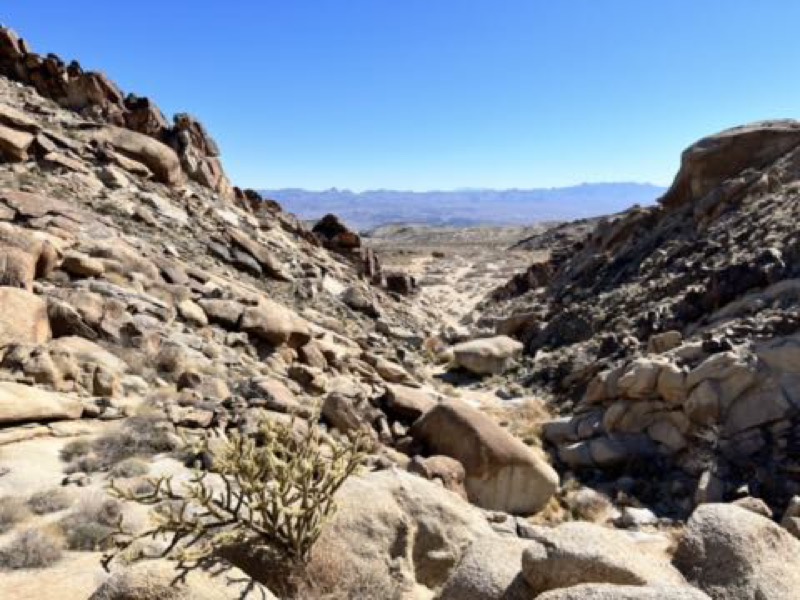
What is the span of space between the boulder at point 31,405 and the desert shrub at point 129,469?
175cm

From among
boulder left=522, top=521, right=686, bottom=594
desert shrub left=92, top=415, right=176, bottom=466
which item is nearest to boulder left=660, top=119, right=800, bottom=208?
desert shrub left=92, top=415, right=176, bottom=466

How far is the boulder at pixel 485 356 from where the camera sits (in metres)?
20.9

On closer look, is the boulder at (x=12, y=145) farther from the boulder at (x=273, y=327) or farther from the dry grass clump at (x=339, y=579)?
the dry grass clump at (x=339, y=579)

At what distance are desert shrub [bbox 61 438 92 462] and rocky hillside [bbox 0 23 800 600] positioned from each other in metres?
0.04

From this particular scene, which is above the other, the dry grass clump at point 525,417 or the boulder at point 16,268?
the boulder at point 16,268

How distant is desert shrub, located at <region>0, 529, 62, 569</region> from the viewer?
5.66 meters

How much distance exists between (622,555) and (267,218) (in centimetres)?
3049

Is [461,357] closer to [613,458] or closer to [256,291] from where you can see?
[256,291]

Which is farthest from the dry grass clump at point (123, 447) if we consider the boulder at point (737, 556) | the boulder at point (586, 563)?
the boulder at point (737, 556)

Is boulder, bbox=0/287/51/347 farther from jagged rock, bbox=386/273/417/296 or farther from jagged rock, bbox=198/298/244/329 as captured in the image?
jagged rock, bbox=386/273/417/296

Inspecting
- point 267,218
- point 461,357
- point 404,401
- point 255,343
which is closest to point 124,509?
point 404,401

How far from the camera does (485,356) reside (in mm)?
20969

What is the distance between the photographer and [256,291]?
20.7 m

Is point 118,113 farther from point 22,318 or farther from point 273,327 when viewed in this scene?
point 22,318
